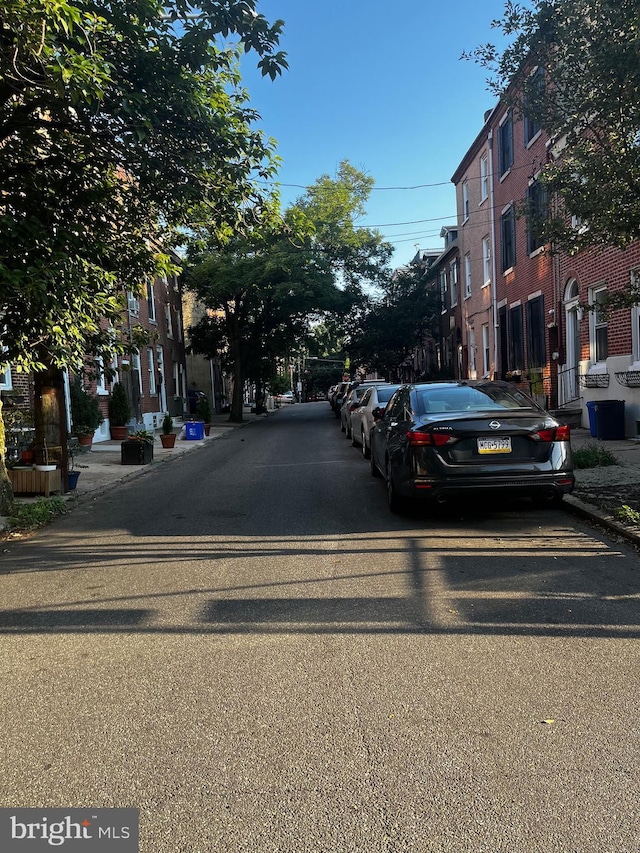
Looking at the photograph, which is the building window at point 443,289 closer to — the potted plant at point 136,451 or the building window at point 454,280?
the building window at point 454,280

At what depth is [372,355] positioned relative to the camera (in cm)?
3888

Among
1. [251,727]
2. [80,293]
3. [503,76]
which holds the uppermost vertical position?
[503,76]

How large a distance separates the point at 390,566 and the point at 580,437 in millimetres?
10350

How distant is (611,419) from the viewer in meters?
13.5

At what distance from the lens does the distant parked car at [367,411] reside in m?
13.6

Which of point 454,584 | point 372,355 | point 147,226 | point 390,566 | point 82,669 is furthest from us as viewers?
point 372,355

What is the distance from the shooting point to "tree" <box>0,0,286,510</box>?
6238 mm

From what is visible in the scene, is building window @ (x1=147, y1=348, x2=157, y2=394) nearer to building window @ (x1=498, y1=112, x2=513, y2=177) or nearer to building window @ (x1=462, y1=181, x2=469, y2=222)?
building window @ (x1=462, y1=181, x2=469, y2=222)

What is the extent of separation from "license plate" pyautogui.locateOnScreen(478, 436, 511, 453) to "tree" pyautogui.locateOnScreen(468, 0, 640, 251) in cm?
252

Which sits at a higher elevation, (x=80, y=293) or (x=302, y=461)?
(x=80, y=293)

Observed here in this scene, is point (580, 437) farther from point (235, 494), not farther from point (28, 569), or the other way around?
point (28, 569)

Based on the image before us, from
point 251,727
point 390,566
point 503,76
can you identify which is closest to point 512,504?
point 390,566

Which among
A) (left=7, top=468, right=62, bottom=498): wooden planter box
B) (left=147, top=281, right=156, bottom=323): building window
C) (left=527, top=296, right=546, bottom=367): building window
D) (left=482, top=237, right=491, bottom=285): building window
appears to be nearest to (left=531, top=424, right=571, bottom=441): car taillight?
(left=7, top=468, right=62, bottom=498): wooden planter box

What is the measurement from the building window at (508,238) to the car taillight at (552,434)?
16.5 meters
